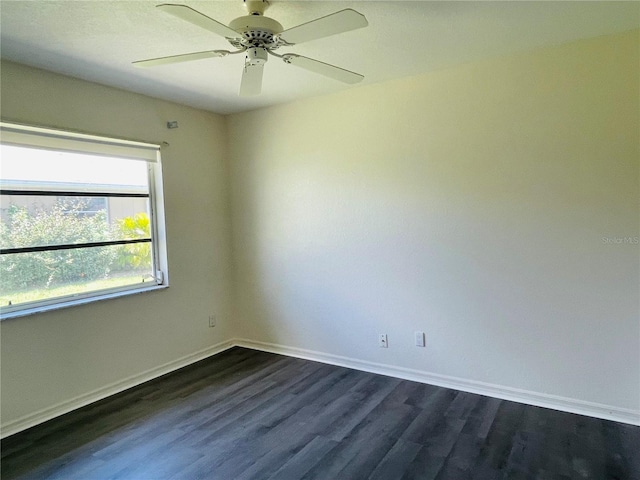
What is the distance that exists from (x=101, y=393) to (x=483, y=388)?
2.94 m

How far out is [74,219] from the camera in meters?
3.13

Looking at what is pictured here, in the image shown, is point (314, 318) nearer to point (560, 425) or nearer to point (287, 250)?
point (287, 250)

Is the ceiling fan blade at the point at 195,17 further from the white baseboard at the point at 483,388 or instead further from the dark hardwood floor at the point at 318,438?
the white baseboard at the point at 483,388

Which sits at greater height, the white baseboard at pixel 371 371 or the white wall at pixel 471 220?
the white wall at pixel 471 220

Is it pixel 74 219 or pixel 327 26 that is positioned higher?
pixel 327 26

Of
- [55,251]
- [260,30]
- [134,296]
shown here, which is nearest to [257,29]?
[260,30]

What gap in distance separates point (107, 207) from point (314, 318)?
2045mm

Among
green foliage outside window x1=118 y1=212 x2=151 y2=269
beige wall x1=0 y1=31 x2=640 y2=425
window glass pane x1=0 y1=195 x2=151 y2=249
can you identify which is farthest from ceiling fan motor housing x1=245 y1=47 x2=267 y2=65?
green foliage outside window x1=118 y1=212 x2=151 y2=269

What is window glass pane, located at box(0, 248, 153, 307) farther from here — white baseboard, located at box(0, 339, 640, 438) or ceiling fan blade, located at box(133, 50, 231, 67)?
ceiling fan blade, located at box(133, 50, 231, 67)

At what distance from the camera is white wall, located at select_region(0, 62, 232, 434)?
9.11 ft

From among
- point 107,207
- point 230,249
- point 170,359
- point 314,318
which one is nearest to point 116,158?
point 107,207

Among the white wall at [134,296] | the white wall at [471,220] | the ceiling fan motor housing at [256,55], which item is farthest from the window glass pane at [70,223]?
the ceiling fan motor housing at [256,55]

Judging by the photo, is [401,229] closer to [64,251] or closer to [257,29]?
[257,29]

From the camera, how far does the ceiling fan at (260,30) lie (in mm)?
1672
